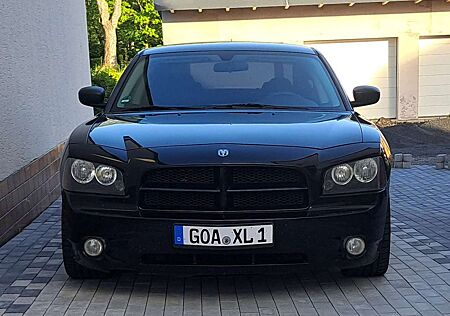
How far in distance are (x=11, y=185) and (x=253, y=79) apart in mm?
2444

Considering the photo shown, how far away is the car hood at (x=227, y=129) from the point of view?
428cm

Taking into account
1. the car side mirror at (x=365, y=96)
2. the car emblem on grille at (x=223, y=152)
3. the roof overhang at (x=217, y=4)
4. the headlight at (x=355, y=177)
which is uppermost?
the roof overhang at (x=217, y=4)

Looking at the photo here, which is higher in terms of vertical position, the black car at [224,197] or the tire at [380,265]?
the black car at [224,197]

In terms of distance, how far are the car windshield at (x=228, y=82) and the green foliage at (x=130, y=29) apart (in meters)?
34.5

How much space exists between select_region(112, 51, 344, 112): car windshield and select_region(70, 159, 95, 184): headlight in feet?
3.53

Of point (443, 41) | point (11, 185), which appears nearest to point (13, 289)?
point (11, 185)

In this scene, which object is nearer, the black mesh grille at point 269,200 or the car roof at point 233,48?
the black mesh grille at point 269,200

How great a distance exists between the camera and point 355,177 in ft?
13.9

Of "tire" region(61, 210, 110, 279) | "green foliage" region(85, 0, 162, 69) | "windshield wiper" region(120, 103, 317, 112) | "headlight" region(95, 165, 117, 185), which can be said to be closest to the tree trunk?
"green foliage" region(85, 0, 162, 69)

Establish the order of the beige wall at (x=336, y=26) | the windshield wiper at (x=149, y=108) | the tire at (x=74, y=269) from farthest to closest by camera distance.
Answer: the beige wall at (x=336, y=26)
the windshield wiper at (x=149, y=108)
the tire at (x=74, y=269)

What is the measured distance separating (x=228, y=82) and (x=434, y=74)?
52.9ft

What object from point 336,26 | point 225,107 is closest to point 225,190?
point 225,107

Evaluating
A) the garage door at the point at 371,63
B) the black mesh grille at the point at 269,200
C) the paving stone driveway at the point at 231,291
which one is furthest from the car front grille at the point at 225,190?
the garage door at the point at 371,63

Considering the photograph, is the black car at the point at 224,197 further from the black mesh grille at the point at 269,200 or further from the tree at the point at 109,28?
the tree at the point at 109,28
